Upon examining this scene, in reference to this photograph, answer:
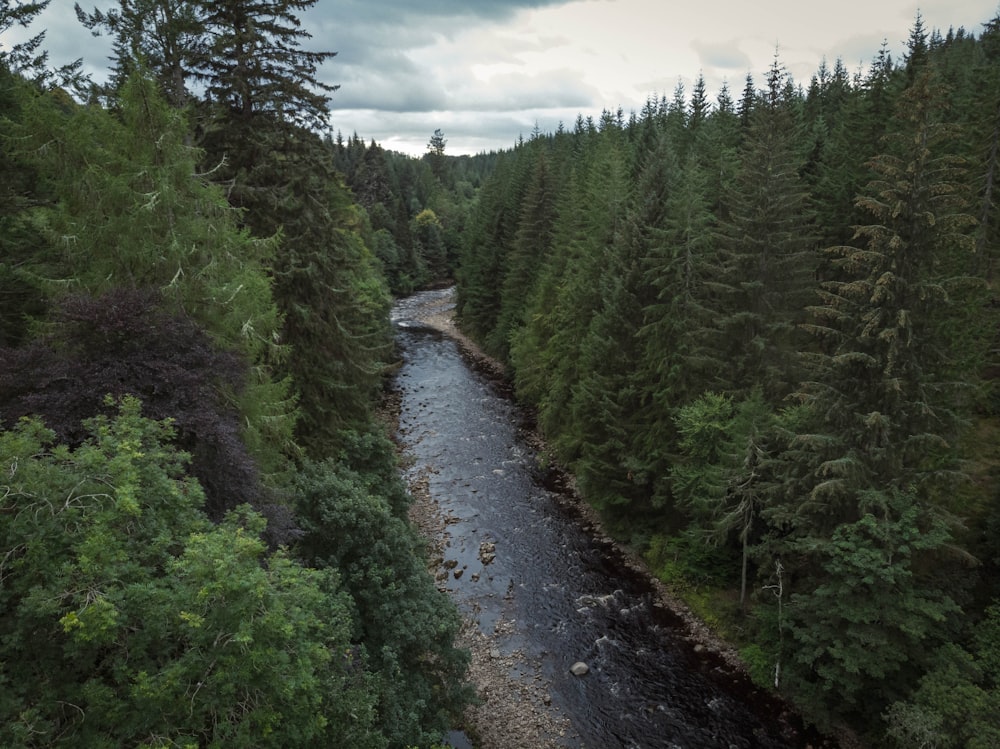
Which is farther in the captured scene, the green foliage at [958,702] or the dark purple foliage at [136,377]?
the green foliage at [958,702]

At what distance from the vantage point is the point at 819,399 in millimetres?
16031

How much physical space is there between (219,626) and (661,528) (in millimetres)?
21408

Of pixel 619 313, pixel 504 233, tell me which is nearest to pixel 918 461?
pixel 619 313

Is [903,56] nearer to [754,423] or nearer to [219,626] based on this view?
[754,423]

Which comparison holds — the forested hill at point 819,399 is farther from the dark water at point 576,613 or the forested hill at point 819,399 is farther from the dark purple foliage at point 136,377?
the dark purple foliage at point 136,377

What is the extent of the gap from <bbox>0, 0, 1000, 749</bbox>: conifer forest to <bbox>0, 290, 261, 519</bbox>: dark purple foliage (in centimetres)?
5

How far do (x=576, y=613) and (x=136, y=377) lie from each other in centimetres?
→ 1700

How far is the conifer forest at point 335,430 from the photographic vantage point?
22.7 ft

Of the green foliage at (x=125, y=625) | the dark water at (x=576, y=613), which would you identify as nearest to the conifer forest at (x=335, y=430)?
the green foliage at (x=125, y=625)

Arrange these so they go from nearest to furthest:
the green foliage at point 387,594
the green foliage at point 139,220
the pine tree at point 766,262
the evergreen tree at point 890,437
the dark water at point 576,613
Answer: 1. the green foliage at point 139,220
2. the green foliage at point 387,594
3. the evergreen tree at point 890,437
4. the dark water at point 576,613
5. the pine tree at point 766,262

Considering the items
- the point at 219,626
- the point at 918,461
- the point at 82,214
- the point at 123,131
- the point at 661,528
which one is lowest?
the point at 661,528

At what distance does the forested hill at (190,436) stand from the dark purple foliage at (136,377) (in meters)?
0.05

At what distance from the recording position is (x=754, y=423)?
19141 mm

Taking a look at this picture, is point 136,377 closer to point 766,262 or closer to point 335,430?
point 335,430
